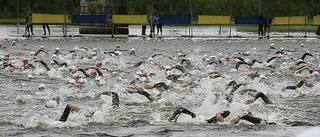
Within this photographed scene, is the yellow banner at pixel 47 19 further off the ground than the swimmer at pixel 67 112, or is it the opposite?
the yellow banner at pixel 47 19

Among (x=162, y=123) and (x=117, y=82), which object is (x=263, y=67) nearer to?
(x=117, y=82)

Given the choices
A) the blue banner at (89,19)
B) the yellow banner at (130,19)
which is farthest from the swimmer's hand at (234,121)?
the blue banner at (89,19)

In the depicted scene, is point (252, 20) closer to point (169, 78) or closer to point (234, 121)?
point (169, 78)

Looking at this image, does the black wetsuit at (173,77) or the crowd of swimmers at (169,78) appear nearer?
the crowd of swimmers at (169,78)

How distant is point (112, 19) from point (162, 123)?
3692 centimetres

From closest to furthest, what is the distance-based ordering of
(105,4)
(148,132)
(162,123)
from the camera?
(148,132), (162,123), (105,4)

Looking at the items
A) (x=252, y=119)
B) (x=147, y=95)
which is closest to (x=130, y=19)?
(x=147, y=95)

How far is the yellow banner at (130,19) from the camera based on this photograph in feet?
158

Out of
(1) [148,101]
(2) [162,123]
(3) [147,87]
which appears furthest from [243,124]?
(3) [147,87]

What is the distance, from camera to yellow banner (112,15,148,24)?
48219mm

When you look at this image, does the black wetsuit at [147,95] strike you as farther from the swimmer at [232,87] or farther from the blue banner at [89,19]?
the blue banner at [89,19]

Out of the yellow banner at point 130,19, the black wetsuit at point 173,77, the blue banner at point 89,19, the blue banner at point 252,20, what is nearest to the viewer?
the black wetsuit at point 173,77

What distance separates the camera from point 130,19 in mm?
48375

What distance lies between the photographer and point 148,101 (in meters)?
15.1
